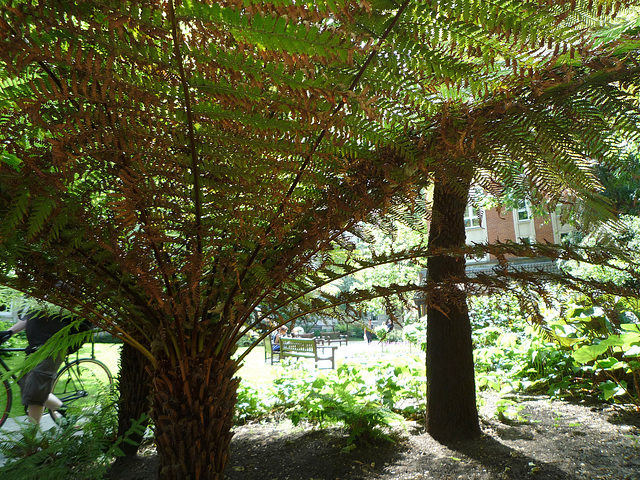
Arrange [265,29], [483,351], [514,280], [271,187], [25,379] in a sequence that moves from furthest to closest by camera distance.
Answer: [483,351], [25,379], [514,280], [271,187], [265,29]

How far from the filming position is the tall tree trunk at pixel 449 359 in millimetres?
2598

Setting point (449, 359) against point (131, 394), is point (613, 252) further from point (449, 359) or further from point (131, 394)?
point (131, 394)

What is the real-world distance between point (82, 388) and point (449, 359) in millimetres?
3934

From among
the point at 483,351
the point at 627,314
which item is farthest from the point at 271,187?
the point at 627,314

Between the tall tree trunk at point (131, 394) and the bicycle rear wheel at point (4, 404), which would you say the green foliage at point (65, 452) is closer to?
the tall tree trunk at point (131, 394)

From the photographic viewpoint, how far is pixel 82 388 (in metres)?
4.53

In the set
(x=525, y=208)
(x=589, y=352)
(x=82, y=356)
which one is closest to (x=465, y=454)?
(x=589, y=352)

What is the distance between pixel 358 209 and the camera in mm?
1312

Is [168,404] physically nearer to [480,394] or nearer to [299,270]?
[299,270]

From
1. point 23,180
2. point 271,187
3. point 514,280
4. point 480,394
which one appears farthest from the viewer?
point 480,394

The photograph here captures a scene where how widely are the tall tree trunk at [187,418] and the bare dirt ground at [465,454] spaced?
3.17ft

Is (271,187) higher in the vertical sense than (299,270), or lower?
higher

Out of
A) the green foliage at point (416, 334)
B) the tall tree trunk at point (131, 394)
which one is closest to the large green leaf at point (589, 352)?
the green foliage at point (416, 334)

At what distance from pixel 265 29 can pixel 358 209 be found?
2.14ft
